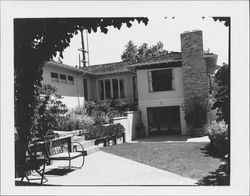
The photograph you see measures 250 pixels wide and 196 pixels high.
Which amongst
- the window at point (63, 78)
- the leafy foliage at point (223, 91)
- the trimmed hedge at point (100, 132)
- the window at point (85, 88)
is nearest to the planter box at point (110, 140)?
the trimmed hedge at point (100, 132)

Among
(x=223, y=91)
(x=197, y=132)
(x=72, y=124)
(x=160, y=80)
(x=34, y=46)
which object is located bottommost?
(x=197, y=132)

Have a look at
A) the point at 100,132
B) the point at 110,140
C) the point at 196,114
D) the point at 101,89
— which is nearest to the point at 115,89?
the point at 101,89

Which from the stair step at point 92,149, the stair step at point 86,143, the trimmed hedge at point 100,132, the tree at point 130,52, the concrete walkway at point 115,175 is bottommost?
the concrete walkway at point 115,175

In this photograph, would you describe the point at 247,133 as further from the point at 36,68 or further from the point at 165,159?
the point at 165,159

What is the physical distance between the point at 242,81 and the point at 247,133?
0.71 metres

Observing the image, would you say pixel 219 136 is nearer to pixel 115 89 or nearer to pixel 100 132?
pixel 100 132

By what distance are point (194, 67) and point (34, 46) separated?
14154 mm

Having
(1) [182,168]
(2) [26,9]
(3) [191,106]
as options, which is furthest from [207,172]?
(3) [191,106]

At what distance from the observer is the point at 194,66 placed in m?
18.8

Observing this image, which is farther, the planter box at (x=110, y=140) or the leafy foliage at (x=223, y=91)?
the planter box at (x=110, y=140)

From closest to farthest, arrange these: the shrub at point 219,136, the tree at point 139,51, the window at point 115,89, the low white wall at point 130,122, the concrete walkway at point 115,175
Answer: the concrete walkway at point 115,175 → the shrub at point 219,136 → the low white wall at point 130,122 → the window at point 115,89 → the tree at point 139,51

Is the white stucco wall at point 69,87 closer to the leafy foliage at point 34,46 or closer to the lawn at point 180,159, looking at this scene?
the lawn at point 180,159

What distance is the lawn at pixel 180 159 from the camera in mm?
8539

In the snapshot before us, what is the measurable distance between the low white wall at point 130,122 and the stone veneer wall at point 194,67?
3.21 metres
